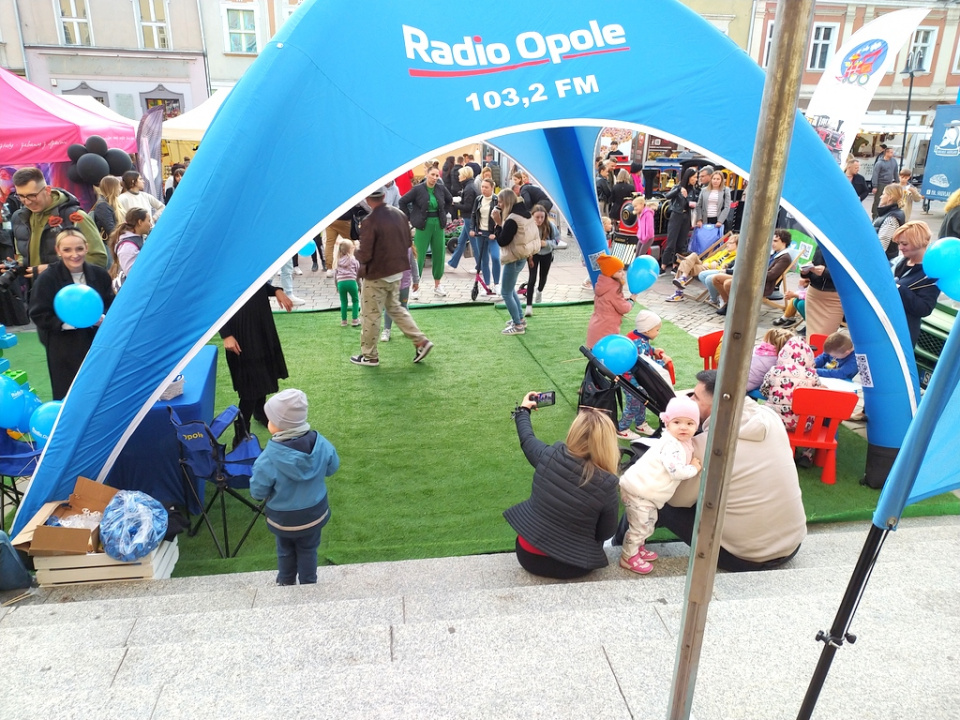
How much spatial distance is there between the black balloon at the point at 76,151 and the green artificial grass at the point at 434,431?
11.4ft

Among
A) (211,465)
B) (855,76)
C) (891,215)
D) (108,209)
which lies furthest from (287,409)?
(855,76)

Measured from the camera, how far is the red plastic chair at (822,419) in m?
4.95

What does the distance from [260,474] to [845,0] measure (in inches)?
1462

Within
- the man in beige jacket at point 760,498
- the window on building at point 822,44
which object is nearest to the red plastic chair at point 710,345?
the man in beige jacket at point 760,498

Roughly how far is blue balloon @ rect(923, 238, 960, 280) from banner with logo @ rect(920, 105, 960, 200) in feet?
48.3

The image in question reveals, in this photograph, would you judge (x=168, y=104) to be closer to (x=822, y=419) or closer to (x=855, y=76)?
(x=855, y=76)

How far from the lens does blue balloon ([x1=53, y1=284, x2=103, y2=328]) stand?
4336mm

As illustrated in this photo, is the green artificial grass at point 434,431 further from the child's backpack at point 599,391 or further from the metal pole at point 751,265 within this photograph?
the metal pole at point 751,265

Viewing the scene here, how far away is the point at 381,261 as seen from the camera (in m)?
6.85

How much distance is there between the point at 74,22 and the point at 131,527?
28.9 m

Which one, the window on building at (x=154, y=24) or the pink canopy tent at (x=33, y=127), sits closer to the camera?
the pink canopy tent at (x=33, y=127)

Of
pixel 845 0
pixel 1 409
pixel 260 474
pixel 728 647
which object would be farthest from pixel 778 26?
pixel 845 0

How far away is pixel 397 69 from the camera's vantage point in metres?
4.23

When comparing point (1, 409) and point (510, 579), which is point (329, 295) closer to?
point (1, 409)
